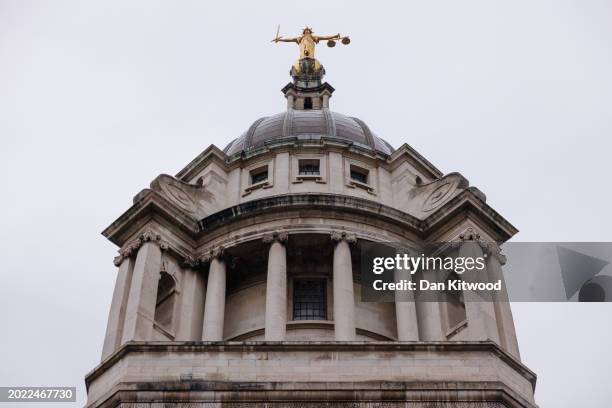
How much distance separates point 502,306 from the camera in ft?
121

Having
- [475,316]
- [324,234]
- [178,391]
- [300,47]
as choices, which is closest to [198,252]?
[324,234]

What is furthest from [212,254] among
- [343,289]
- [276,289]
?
[343,289]

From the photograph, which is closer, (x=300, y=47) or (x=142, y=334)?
(x=142, y=334)

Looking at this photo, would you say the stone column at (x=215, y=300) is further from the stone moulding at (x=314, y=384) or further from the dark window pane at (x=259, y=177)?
the stone moulding at (x=314, y=384)

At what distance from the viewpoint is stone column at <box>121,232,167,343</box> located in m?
36.2

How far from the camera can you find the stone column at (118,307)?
118 ft

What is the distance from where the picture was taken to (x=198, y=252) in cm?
4200

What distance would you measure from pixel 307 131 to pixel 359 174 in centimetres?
371

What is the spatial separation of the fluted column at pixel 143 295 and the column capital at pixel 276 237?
169 inches

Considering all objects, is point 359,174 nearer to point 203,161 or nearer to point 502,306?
point 203,161

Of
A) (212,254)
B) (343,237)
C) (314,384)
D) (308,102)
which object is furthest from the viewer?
(308,102)

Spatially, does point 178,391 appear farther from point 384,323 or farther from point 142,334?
point 384,323

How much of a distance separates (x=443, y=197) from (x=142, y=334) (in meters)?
14.2

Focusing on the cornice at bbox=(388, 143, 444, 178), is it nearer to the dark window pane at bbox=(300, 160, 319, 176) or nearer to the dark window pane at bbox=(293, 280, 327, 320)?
the dark window pane at bbox=(300, 160, 319, 176)
